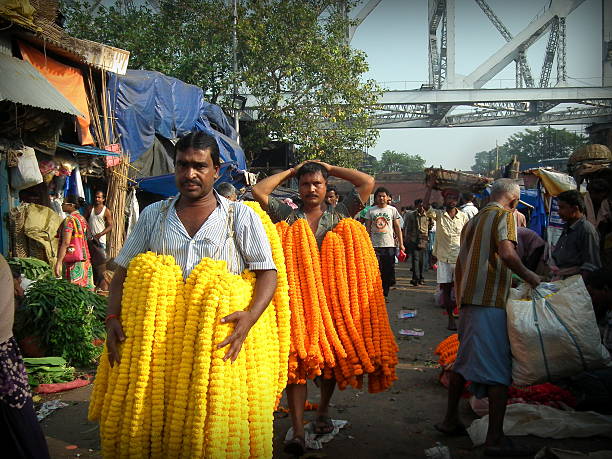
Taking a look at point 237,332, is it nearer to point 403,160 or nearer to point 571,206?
point 571,206

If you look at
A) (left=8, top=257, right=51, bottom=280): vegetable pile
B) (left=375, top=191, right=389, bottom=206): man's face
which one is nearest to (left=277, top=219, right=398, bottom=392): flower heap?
(left=8, top=257, right=51, bottom=280): vegetable pile

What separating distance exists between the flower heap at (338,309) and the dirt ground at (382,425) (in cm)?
49

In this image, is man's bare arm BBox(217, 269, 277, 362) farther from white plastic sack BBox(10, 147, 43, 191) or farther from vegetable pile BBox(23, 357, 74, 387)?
white plastic sack BBox(10, 147, 43, 191)

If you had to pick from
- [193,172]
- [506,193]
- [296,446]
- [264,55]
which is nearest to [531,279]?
[506,193]

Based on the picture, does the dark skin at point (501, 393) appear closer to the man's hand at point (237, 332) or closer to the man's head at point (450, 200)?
the man's hand at point (237, 332)

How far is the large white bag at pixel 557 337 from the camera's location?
370 cm

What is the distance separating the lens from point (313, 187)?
4098mm

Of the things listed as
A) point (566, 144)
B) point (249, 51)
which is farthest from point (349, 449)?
point (566, 144)

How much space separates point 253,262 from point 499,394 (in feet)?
7.48

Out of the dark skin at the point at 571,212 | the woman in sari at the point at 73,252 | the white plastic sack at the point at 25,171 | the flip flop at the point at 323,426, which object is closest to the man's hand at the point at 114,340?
the flip flop at the point at 323,426

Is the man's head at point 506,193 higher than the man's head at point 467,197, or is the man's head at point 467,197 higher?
the man's head at point 467,197

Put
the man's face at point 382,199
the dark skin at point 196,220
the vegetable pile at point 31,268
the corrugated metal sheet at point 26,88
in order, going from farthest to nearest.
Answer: the man's face at point 382,199
the vegetable pile at point 31,268
the corrugated metal sheet at point 26,88
the dark skin at point 196,220

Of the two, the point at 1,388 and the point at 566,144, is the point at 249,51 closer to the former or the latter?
the point at 1,388

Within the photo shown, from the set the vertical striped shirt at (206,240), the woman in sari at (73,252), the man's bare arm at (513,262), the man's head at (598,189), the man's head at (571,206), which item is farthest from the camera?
the woman in sari at (73,252)
